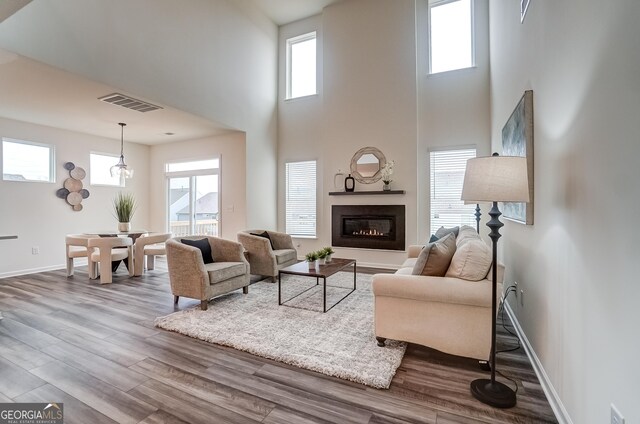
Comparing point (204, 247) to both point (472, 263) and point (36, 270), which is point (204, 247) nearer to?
point (472, 263)

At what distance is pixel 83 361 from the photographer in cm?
235

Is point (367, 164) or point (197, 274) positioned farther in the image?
point (367, 164)

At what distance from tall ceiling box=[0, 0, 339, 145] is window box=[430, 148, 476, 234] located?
4212mm

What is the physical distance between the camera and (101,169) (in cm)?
648

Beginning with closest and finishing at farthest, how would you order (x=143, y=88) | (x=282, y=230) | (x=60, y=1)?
1. (x=60, y=1)
2. (x=143, y=88)
3. (x=282, y=230)

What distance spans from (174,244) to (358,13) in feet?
19.4

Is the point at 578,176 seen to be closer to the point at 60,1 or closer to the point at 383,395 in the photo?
the point at 383,395

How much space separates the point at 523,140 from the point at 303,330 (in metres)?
2.59

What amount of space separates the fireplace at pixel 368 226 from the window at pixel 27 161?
557cm

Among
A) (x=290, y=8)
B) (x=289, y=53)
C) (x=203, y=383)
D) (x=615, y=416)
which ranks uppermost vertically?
(x=290, y=8)

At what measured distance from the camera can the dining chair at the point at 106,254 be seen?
15.3ft

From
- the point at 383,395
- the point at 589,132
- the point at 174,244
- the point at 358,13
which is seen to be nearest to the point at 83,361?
the point at 174,244

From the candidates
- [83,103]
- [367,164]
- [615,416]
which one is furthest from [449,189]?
[83,103]

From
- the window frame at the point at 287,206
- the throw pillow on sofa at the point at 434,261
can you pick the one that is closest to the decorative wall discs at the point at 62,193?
the window frame at the point at 287,206
